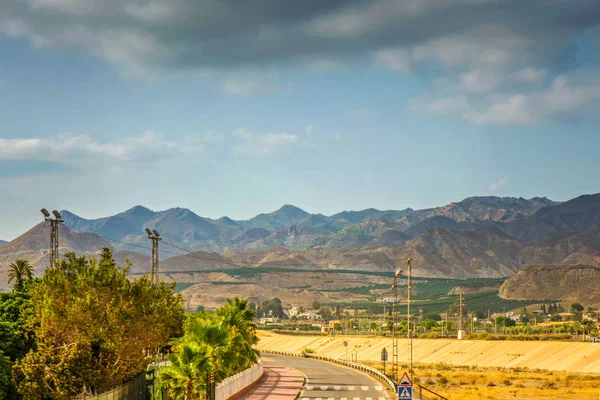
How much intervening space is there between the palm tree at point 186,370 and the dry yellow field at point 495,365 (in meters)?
28.1

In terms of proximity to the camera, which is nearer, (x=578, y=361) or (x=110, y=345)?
(x=110, y=345)

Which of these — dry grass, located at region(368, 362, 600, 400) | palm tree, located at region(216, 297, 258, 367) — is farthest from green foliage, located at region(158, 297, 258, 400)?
dry grass, located at region(368, 362, 600, 400)

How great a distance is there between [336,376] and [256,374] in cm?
1272

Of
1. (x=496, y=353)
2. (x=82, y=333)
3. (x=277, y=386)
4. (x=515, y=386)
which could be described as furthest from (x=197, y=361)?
(x=496, y=353)

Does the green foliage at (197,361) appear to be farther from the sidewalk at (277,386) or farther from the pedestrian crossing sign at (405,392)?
the pedestrian crossing sign at (405,392)

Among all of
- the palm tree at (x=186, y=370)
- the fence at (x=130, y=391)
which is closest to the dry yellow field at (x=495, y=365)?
the fence at (x=130, y=391)

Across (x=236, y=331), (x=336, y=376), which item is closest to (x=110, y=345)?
(x=236, y=331)

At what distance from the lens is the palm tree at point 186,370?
146 ft

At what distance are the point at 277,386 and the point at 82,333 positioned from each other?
3085cm

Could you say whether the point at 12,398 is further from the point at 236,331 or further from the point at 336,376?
the point at 336,376

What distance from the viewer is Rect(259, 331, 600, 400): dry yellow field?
73.6 metres

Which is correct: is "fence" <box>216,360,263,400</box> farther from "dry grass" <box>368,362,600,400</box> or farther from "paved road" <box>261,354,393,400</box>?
"dry grass" <box>368,362,600,400</box>

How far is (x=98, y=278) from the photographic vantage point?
49.0 metres

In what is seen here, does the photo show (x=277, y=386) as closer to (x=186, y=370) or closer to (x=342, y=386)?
(x=342, y=386)
